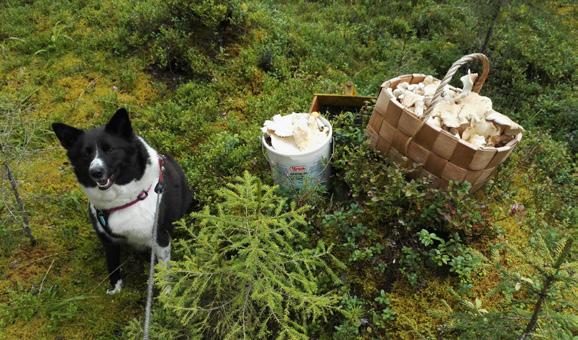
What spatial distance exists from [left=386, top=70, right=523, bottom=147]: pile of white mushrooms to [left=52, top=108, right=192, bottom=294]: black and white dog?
1.99 metres

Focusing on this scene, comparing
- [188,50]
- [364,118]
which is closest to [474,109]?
[364,118]

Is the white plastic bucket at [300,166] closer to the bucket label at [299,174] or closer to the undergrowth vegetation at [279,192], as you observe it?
the bucket label at [299,174]

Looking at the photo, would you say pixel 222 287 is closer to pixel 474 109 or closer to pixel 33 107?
pixel 474 109

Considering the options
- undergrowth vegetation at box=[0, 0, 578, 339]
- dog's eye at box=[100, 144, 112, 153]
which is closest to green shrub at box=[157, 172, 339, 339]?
undergrowth vegetation at box=[0, 0, 578, 339]

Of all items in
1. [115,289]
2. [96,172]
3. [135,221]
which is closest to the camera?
[96,172]

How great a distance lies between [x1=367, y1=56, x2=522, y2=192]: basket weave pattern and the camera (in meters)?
2.87

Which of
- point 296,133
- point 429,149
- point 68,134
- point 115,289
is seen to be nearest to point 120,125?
point 68,134

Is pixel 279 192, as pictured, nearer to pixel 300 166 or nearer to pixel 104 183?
pixel 300 166

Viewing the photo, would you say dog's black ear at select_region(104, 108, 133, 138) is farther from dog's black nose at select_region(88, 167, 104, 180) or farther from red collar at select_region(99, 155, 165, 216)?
red collar at select_region(99, 155, 165, 216)

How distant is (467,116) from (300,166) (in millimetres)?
1391

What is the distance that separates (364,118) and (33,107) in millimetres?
4100

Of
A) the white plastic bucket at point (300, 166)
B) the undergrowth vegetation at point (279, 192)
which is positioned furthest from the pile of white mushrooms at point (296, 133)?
the undergrowth vegetation at point (279, 192)

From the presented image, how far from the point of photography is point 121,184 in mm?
2832

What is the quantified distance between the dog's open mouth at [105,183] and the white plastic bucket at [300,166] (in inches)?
47.1
